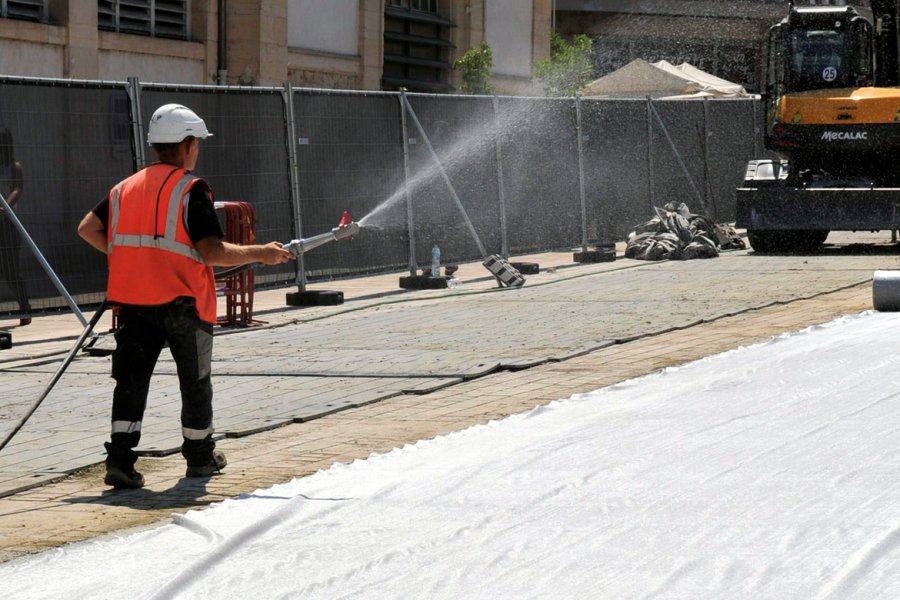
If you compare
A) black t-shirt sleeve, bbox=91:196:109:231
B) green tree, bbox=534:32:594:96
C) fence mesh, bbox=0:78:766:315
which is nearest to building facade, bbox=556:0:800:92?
green tree, bbox=534:32:594:96

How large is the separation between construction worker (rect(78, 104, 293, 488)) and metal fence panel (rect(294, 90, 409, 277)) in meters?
9.49

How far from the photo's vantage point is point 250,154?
16969mm

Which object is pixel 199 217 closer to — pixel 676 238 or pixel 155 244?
pixel 155 244

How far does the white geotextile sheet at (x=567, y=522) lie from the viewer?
19.1 feet

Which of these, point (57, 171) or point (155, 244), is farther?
point (57, 171)

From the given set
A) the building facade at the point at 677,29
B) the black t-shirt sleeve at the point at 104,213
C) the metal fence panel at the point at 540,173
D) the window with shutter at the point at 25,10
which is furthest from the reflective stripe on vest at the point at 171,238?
the building facade at the point at 677,29

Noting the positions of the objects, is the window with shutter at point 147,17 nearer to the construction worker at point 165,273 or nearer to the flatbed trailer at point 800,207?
the flatbed trailer at point 800,207

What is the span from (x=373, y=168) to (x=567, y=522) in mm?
12507

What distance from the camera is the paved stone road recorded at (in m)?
8.31

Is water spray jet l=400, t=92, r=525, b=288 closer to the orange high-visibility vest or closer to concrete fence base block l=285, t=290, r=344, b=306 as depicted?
concrete fence base block l=285, t=290, r=344, b=306

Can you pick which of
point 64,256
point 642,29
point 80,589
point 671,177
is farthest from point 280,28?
point 642,29

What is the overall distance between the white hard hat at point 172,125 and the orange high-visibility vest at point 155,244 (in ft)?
0.45

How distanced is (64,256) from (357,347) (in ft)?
9.93

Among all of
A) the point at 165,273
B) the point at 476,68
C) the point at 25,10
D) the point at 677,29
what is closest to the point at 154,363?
the point at 165,273
